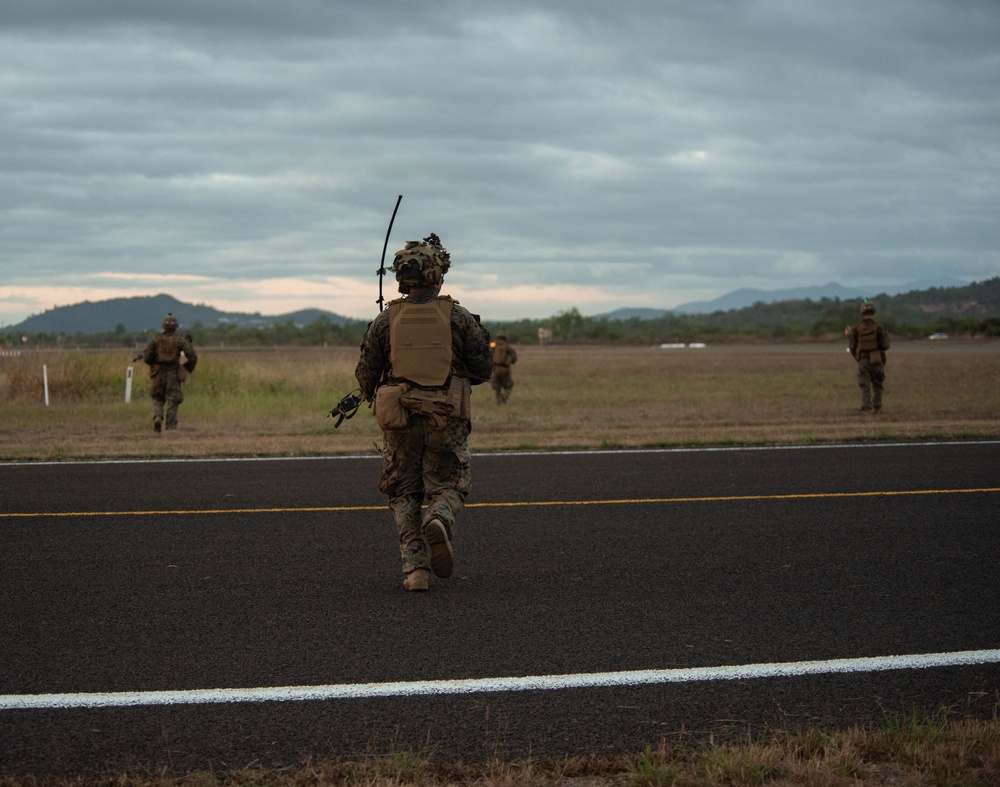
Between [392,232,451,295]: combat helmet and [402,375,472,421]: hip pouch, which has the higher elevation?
[392,232,451,295]: combat helmet

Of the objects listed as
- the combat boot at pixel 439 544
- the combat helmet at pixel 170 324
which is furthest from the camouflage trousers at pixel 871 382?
the combat boot at pixel 439 544

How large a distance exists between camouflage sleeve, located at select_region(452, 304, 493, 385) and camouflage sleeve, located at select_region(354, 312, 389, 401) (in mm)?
441

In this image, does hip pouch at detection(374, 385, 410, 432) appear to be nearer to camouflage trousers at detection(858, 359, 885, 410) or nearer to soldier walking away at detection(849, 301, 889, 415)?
soldier walking away at detection(849, 301, 889, 415)

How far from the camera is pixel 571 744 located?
406 cm

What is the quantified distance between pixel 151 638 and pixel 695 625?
2.78 metres

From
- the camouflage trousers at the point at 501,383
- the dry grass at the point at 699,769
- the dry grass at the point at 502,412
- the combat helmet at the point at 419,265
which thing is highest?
the combat helmet at the point at 419,265

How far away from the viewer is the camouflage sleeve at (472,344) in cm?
655

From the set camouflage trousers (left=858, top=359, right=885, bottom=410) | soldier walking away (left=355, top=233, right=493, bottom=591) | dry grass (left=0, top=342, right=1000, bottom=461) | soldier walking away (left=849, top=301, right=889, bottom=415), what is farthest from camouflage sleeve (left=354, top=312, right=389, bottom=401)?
camouflage trousers (left=858, top=359, right=885, bottom=410)

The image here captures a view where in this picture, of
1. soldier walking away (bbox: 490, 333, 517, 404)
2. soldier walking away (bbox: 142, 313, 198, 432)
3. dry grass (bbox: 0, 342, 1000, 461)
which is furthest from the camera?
soldier walking away (bbox: 490, 333, 517, 404)

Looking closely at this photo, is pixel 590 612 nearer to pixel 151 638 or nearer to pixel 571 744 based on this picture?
pixel 571 744

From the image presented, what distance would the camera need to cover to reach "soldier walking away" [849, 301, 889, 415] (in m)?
18.8

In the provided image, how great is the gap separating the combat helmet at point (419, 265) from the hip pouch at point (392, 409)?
0.64m

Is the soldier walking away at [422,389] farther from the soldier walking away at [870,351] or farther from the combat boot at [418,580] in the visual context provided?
the soldier walking away at [870,351]

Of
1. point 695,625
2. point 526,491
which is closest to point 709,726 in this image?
point 695,625
